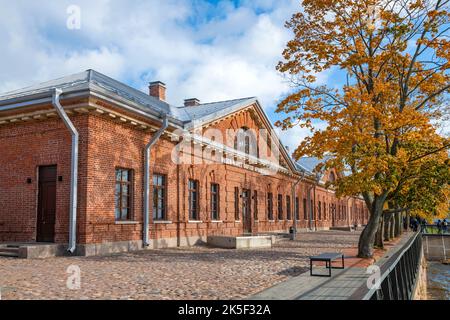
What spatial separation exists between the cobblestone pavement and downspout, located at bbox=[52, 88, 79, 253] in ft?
2.79

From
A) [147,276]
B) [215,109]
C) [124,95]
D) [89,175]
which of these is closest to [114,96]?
[124,95]

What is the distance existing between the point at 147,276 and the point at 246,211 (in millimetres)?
16018

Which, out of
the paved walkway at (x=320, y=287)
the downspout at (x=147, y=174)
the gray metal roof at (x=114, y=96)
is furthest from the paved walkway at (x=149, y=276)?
the gray metal roof at (x=114, y=96)

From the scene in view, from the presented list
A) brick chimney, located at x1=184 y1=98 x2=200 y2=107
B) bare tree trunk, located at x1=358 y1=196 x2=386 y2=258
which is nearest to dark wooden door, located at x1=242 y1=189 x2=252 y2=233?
brick chimney, located at x1=184 y1=98 x2=200 y2=107

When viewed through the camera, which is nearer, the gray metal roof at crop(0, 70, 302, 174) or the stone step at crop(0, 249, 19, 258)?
the stone step at crop(0, 249, 19, 258)

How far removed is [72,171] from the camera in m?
12.9

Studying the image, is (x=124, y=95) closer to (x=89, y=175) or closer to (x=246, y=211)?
(x=89, y=175)

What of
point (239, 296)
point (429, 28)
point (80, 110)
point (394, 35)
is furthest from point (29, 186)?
point (429, 28)

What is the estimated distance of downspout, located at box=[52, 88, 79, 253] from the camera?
12586 millimetres

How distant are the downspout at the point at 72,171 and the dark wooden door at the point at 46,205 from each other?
125 centimetres

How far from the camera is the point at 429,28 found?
12.7 m

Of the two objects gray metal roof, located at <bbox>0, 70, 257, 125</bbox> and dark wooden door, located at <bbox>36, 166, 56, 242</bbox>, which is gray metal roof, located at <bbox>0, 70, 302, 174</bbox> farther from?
dark wooden door, located at <bbox>36, 166, 56, 242</bbox>

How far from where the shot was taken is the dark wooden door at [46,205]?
536 inches

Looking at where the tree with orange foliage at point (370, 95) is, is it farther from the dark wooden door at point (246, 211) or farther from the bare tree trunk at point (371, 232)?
the dark wooden door at point (246, 211)
